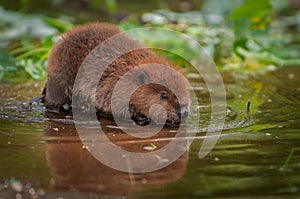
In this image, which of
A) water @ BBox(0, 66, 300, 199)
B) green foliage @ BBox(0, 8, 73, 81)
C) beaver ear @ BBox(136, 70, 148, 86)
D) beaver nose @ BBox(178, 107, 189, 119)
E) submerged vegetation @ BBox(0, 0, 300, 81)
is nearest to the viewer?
water @ BBox(0, 66, 300, 199)

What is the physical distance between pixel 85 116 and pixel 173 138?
1157 millimetres

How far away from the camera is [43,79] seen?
8.00m

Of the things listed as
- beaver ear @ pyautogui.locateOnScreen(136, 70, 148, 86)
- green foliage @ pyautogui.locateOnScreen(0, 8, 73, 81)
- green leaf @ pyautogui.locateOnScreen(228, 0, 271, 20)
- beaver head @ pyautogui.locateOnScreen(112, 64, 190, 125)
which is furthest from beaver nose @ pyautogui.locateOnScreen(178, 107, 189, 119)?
green leaf @ pyautogui.locateOnScreen(228, 0, 271, 20)

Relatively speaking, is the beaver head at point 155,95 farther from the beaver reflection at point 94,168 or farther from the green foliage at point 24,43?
the green foliage at point 24,43

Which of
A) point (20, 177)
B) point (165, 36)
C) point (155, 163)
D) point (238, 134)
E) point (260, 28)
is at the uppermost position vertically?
point (260, 28)

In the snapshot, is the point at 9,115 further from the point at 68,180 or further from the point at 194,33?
the point at 194,33

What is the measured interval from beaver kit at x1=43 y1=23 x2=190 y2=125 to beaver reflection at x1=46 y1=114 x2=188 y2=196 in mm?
531

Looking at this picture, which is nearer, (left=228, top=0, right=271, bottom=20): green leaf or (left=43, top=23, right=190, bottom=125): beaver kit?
(left=43, top=23, right=190, bottom=125): beaver kit

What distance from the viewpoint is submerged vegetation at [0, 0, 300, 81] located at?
27.3 feet

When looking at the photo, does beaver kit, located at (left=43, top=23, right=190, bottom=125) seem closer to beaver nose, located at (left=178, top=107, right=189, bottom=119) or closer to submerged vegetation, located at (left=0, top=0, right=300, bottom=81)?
beaver nose, located at (left=178, top=107, right=189, bottom=119)

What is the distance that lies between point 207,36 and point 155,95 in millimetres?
4016

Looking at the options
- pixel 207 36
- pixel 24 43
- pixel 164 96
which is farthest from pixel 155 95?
pixel 207 36

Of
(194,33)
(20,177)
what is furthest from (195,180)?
(194,33)

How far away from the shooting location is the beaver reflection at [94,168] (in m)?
4.00
